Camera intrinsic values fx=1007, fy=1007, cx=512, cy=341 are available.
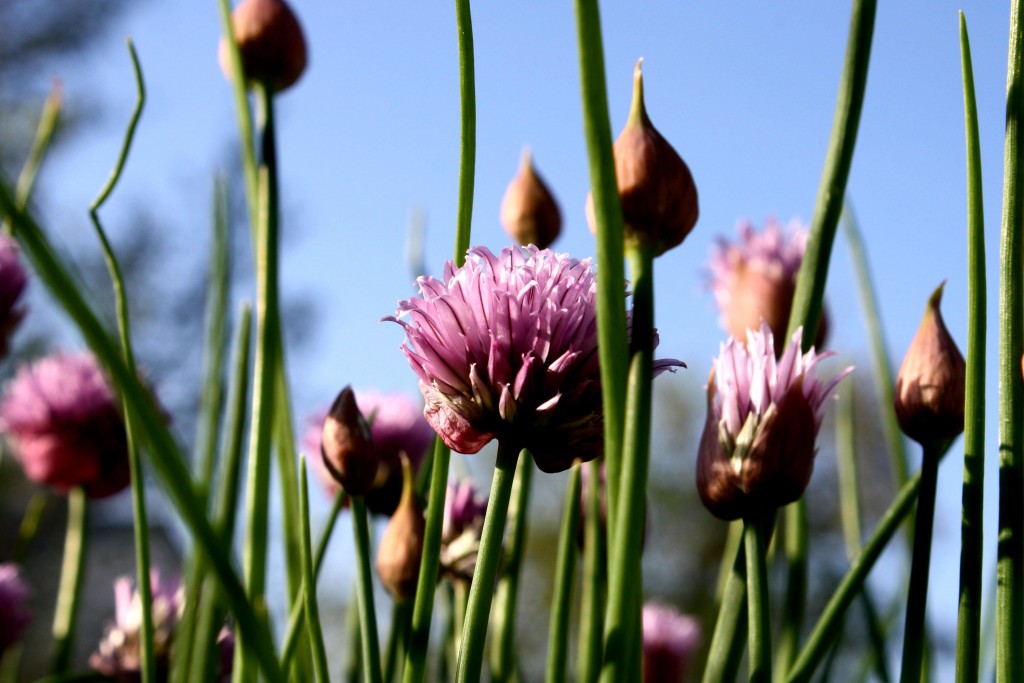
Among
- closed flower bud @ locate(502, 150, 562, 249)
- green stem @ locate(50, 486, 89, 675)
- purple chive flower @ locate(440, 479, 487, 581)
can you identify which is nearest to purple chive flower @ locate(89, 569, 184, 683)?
green stem @ locate(50, 486, 89, 675)

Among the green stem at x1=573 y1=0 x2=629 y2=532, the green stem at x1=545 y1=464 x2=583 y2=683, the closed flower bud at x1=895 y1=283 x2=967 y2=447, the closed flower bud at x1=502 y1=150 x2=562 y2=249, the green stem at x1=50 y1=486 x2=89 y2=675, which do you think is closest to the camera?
the green stem at x1=573 y1=0 x2=629 y2=532

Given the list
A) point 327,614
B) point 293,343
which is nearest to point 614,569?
point 327,614

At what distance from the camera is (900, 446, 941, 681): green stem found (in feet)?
1.09

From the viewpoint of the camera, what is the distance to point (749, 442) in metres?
0.33

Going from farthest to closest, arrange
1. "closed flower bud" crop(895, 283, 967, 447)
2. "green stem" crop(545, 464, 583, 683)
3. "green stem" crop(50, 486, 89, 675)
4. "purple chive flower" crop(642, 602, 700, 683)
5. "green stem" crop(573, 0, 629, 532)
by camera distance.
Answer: "purple chive flower" crop(642, 602, 700, 683), "green stem" crop(50, 486, 89, 675), "green stem" crop(545, 464, 583, 683), "closed flower bud" crop(895, 283, 967, 447), "green stem" crop(573, 0, 629, 532)

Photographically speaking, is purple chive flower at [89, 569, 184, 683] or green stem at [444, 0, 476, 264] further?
purple chive flower at [89, 569, 184, 683]

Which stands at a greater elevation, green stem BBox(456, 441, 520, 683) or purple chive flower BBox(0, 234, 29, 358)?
purple chive flower BBox(0, 234, 29, 358)

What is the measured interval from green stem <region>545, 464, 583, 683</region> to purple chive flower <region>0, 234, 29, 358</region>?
0.40 meters

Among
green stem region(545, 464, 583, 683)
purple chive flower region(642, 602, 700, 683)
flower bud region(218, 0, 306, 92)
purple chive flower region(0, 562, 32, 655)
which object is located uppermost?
flower bud region(218, 0, 306, 92)

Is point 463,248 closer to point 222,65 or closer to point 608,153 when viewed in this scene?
point 608,153

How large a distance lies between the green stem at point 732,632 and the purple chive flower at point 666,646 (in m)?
0.46

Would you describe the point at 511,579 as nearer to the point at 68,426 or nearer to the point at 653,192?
the point at 653,192

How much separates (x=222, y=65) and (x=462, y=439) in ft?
1.29

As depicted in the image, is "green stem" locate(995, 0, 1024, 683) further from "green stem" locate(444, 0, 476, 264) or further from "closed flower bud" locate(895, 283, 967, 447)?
"green stem" locate(444, 0, 476, 264)
